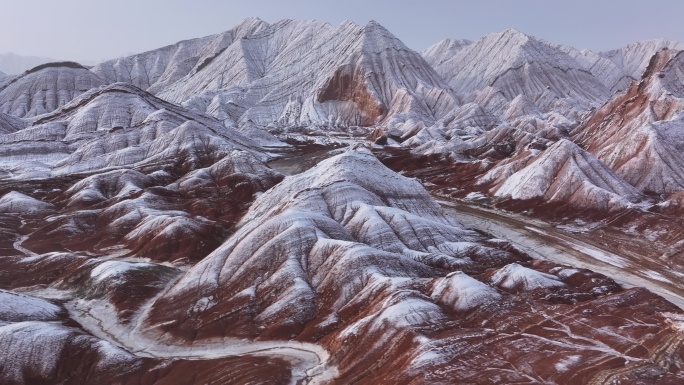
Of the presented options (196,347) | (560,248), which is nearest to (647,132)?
(560,248)

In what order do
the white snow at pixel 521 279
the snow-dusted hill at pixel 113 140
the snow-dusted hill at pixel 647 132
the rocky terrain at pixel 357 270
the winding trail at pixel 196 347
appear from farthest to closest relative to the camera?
the snow-dusted hill at pixel 113 140, the snow-dusted hill at pixel 647 132, the white snow at pixel 521 279, the winding trail at pixel 196 347, the rocky terrain at pixel 357 270

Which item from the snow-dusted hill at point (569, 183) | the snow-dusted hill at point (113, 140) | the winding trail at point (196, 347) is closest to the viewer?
the winding trail at point (196, 347)

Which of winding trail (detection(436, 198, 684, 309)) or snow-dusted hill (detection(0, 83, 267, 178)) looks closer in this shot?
winding trail (detection(436, 198, 684, 309))

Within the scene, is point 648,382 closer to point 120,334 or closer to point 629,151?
point 120,334

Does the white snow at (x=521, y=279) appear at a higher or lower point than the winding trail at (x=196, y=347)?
higher

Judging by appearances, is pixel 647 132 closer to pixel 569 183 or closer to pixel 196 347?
pixel 569 183

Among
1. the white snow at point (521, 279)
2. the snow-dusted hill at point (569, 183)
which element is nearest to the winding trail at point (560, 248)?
the snow-dusted hill at point (569, 183)

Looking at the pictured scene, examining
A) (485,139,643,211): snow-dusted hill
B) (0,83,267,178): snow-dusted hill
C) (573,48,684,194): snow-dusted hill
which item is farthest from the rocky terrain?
(0,83,267,178): snow-dusted hill

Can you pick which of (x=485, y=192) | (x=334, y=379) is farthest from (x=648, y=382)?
(x=485, y=192)

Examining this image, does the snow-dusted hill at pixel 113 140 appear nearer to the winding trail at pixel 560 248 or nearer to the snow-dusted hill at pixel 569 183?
the winding trail at pixel 560 248

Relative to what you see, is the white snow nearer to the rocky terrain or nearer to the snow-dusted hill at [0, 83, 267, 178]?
the rocky terrain
